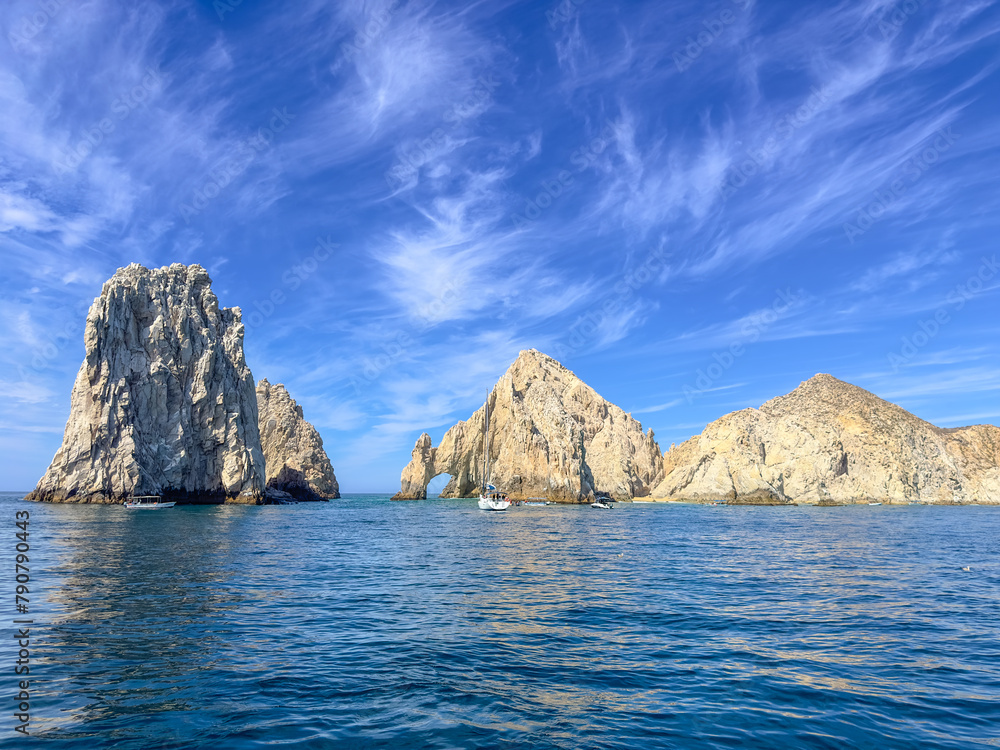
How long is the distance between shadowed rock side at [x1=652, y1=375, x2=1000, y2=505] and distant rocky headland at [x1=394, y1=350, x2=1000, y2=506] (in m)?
0.26

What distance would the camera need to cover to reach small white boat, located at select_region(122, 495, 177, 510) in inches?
3182

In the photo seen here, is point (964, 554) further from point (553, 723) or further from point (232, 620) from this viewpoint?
point (232, 620)

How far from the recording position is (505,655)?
46.2 feet

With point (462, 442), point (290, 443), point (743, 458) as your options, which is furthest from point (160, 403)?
point (743, 458)

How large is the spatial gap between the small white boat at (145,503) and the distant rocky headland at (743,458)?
7276 centimetres

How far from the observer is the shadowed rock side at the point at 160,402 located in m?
90.6

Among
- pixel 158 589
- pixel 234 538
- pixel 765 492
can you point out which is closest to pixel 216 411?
pixel 234 538

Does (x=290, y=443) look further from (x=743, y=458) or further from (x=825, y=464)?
(x=825, y=464)

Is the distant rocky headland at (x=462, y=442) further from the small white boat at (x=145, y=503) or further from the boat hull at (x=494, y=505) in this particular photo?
the boat hull at (x=494, y=505)

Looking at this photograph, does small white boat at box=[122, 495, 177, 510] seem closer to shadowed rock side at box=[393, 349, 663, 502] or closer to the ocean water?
the ocean water

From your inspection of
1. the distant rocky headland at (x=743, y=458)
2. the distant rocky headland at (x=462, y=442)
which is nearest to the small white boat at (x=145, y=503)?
the distant rocky headland at (x=462, y=442)

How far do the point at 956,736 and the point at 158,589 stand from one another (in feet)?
79.7

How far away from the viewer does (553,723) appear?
32.6 feet

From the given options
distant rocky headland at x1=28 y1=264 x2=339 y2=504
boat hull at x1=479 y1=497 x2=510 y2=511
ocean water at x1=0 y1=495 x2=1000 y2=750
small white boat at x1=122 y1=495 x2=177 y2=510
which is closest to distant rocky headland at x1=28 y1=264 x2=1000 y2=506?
distant rocky headland at x1=28 y1=264 x2=339 y2=504
